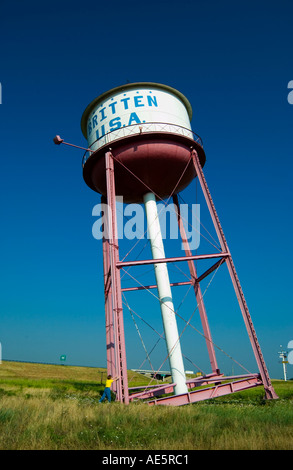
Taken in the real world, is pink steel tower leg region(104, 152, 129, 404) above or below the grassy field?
above

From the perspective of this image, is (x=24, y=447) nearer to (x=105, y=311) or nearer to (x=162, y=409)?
(x=162, y=409)

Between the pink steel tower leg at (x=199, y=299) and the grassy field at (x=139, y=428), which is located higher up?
the pink steel tower leg at (x=199, y=299)

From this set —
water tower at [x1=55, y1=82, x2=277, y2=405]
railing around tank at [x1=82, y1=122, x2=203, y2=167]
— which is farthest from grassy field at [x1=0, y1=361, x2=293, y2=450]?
railing around tank at [x1=82, y1=122, x2=203, y2=167]

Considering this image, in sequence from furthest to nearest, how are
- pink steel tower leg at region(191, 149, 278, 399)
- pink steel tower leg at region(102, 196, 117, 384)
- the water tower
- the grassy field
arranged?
pink steel tower leg at region(102, 196, 117, 384)
the water tower
pink steel tower leg at region(191, 149, 278, 399)
the grassy field

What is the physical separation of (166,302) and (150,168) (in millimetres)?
5530

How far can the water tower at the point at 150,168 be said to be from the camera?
12500 millimetres

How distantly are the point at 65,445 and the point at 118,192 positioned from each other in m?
11.3

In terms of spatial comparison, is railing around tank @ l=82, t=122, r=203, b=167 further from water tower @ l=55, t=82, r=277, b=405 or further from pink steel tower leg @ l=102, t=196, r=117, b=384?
pink steel tower leg @ l=102, t=196, r=117, b=384

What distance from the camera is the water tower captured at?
12.5 metres

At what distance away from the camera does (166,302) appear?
43.3 feet

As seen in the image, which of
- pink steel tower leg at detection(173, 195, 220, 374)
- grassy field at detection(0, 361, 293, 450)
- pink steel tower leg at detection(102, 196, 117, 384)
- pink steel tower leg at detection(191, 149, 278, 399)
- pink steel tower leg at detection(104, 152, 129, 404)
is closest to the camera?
grassy field at detection(0, 361, 293, 450)

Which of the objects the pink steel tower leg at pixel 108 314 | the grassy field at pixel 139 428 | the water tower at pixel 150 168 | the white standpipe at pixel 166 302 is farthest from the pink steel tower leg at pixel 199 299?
the grassy field at pixel 139 428

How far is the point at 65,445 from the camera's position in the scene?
18.8ft

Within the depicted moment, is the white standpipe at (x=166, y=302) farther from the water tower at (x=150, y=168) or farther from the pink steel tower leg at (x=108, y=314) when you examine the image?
the pink steel tower leg at (x=108, y=314)
